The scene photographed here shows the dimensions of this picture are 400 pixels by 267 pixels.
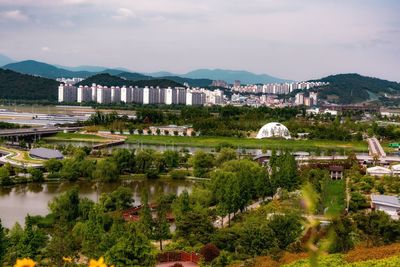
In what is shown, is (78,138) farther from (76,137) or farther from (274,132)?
(274,132)

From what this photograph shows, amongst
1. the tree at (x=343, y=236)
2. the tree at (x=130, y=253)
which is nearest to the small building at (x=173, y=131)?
the tree at (x=343, y=236)

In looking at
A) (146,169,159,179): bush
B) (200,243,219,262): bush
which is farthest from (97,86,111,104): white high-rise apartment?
(200,243,219,262): bush

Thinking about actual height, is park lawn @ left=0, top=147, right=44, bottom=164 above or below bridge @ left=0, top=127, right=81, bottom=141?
below

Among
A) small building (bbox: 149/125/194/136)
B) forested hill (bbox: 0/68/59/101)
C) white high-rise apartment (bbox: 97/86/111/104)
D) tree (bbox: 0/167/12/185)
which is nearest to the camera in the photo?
tree (bbox: 0/167/12/185)

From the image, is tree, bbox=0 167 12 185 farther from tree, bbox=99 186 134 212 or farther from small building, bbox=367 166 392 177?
small building, bbox=367 166 392 177

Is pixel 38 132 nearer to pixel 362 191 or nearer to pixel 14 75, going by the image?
pixel 362 191

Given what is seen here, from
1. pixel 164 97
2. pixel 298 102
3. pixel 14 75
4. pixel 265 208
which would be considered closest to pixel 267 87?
pixel 298 102

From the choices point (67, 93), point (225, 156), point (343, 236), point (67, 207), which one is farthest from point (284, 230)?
point (67, 93)
